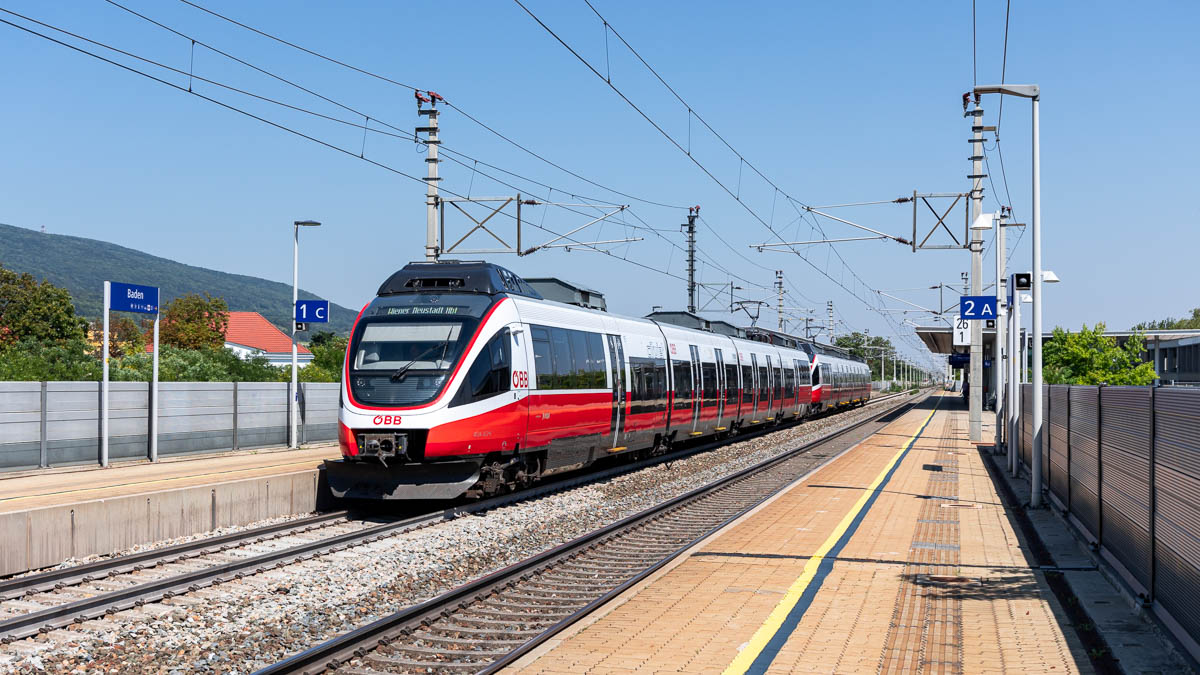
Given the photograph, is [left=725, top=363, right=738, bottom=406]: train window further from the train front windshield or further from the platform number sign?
the train front windshield

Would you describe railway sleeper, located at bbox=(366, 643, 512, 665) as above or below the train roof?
below

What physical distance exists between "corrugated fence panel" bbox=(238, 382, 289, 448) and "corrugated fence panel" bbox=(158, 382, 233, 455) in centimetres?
51

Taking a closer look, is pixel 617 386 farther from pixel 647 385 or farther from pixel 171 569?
pixel 171 569

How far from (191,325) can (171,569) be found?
71.7 meters

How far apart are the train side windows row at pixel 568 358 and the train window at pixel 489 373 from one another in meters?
1.13

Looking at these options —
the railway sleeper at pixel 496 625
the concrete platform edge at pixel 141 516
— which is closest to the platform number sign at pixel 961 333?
the concrete platform edge at pixel 141 516

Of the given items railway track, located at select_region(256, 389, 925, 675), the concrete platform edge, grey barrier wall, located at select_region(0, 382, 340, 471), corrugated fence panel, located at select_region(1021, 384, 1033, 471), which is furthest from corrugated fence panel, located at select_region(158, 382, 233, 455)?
corrugated fence panel, located at select_region(1021, 384, 1033, 471)

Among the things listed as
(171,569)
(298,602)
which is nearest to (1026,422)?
(298,602)

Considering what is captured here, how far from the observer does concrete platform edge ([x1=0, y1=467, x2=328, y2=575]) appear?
429 inches

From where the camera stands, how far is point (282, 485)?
50.4 ft

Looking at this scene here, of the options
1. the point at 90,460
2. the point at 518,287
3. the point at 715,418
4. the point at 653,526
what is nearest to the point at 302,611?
the point at 653,526

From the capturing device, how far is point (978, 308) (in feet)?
82.7

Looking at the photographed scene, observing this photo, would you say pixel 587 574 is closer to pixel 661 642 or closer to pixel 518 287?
pixel 661 642

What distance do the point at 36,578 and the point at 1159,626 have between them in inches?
387
